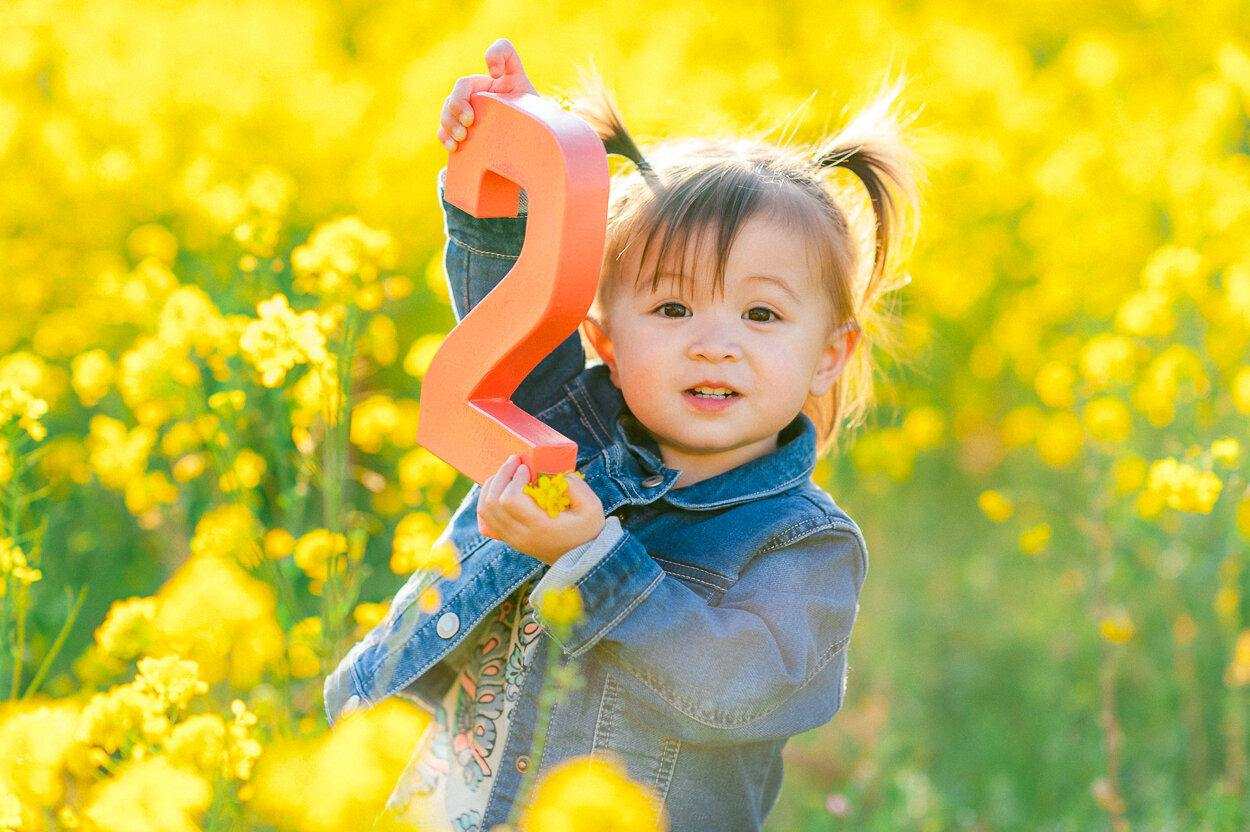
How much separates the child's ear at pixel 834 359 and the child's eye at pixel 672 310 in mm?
243

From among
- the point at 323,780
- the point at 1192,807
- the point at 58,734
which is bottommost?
the point at 1192,807

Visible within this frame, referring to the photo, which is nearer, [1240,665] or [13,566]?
[13,566]

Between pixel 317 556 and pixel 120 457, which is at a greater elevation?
pixel 317 556

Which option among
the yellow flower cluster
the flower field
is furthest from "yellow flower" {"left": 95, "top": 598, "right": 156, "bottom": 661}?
the yellow flower cluster

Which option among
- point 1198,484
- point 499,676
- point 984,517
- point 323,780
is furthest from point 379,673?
point 984,517

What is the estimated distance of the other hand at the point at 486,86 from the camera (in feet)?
4.35

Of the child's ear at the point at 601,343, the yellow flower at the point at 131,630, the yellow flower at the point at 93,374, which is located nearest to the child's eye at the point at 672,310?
the child's ear at the point at 601,343

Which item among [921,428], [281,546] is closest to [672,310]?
[281,546]

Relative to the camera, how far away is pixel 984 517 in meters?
4.20

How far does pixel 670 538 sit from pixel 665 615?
0.69 feet

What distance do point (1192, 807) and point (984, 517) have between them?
1661 millimetres

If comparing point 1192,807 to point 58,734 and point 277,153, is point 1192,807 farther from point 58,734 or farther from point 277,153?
point 277,153

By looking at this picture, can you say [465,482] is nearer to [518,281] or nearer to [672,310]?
[672,310]

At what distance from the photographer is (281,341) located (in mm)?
1534
